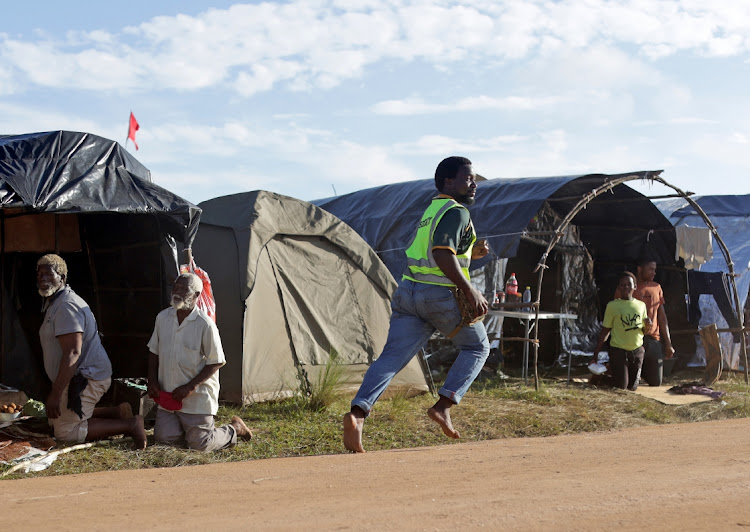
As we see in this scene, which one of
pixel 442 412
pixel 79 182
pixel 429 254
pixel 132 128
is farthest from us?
pixel 132 128

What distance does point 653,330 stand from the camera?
12.2 meters

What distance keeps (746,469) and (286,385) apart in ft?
14.9

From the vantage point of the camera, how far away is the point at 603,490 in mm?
4625

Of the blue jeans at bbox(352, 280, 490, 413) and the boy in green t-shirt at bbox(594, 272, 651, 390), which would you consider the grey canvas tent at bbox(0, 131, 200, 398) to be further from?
the boy in green t-shirt at bbox(594, 272, 651, 390)

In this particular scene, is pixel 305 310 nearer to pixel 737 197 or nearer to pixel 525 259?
pixel 525 259

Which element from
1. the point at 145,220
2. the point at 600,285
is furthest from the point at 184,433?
the point at 600,285

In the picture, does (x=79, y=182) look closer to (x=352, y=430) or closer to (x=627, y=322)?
(x=352, y=430)

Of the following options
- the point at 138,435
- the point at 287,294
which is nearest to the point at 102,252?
the point at 287,294

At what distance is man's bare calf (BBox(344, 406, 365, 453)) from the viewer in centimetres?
577

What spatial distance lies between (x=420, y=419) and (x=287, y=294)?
6.73 feet

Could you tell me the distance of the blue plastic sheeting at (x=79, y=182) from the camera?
6.14m

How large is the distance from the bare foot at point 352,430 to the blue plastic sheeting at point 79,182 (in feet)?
7.03

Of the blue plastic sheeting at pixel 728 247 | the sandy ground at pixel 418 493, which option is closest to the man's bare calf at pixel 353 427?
the sandy ground at pixel 418 493

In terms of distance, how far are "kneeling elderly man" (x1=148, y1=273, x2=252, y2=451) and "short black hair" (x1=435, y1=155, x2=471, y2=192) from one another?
1.95 m
